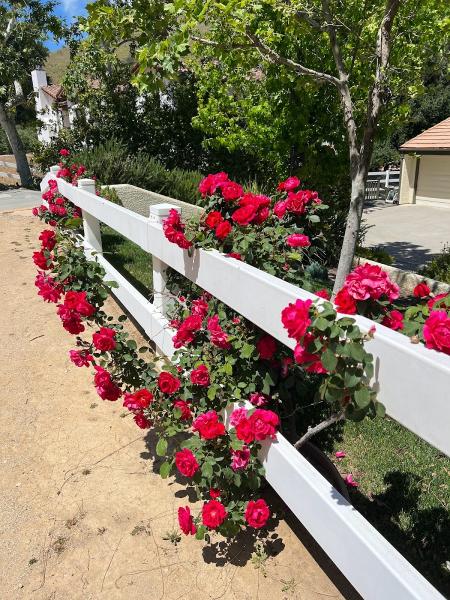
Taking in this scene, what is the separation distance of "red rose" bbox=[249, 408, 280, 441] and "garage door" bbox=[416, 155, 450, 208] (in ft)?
63.4

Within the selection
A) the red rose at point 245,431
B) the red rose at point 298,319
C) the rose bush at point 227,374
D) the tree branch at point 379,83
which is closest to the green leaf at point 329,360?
the red rose at point 298,319

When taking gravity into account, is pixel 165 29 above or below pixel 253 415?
above

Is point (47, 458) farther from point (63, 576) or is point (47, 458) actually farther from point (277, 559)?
point (277, 559)

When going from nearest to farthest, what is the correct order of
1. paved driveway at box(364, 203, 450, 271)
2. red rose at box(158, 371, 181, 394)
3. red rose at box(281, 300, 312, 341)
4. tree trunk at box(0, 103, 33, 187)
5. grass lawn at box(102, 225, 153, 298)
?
1. red rose at box(281, 300, 312, 341)
2. red rose at box(158, 371, 181, 394)
3. grass lawn at box(102, 225, 153, 298)
4. paved driveway at box(364, 203, 450, 271)
5. tree trunk at box(0, 103, 33, 187)

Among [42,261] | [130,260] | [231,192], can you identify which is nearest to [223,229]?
[231,192]

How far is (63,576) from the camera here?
2238 millimetres

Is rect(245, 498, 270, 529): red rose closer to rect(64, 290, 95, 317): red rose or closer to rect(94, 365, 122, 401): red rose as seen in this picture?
rect(94, 365, 122, 401): red rose

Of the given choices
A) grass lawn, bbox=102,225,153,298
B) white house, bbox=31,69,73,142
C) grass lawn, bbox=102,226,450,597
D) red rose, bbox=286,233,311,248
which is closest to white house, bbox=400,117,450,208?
white house, bbox=31,69,73,142

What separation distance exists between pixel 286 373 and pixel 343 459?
0.89m

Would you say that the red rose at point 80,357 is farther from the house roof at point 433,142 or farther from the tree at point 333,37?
the house roof at point 433,142

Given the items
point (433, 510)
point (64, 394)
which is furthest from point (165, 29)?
point (433, 510)

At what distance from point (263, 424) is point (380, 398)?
2.54 ft

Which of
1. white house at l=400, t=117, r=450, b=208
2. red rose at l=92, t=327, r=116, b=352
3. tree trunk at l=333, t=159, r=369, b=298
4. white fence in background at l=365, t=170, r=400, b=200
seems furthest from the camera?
white fence in background at l=365, t=170, r=400, b=200

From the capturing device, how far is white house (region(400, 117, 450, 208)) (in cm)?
1881
